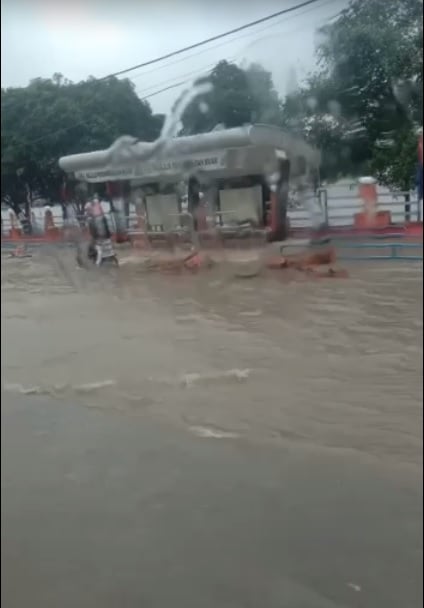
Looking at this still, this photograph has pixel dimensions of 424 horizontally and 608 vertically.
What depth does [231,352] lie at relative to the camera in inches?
129

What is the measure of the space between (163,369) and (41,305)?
0.63m

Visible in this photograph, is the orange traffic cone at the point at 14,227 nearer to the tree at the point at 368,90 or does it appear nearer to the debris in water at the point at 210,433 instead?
the debris in water at the point at 210,433

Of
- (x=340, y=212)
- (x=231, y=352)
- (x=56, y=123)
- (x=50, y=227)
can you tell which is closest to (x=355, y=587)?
(x=340, y=212)

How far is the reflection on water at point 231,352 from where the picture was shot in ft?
7.14

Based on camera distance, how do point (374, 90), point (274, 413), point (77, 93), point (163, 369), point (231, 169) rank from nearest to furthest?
point (374, 90) < point (231, 169) < point (77, 93) < point (274, 413) < point (163, 369)

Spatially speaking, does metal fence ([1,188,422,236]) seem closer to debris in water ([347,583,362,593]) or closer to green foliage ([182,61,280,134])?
green foliage ([182,61,280,134])

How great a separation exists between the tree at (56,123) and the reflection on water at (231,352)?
297 mm

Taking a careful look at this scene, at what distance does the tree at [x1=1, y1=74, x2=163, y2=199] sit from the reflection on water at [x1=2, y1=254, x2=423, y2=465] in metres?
0.30

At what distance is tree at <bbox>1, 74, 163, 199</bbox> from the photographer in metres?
1.02

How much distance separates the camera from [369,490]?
1892 mm

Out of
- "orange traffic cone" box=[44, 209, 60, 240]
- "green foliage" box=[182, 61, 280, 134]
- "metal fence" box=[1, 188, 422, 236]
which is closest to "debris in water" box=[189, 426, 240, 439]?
"orange traffic cone" box=[44, 209, 60, 240]

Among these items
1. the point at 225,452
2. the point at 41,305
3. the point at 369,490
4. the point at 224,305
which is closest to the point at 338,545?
the point at 369,490

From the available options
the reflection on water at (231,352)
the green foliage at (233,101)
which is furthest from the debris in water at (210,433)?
the green foliage at (233,101)

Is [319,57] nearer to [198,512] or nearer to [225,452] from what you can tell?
[198,512]
